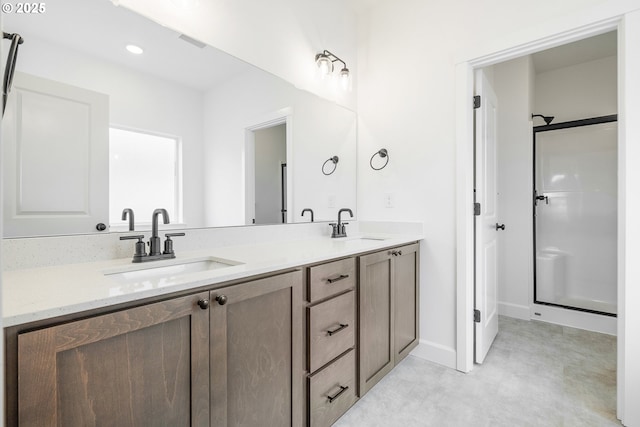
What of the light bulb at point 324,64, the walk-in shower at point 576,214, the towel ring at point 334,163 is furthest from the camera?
the walk-in shower at point 576,214

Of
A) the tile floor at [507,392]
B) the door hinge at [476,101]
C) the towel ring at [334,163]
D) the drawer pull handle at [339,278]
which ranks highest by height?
the door hinge at [476,101]

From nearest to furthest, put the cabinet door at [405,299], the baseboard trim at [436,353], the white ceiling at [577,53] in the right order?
the cabinet door at [405,299], the baseboard trim at [436,353], the white ceiling at [577,53]

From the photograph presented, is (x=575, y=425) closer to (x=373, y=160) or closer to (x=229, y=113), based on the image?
(x=373, y=160)

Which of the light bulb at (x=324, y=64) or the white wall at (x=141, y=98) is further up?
the light bulb at (x=324, y=64)

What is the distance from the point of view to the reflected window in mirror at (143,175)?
4.24 feet

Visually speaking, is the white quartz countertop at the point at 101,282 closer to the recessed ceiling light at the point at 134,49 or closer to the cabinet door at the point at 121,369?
the cabinet door at the point at 121,369

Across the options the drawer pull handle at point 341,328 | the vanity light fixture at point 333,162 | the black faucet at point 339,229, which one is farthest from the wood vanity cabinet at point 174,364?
the vanity light fixture at point 333,162

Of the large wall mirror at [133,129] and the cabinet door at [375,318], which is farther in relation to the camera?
the cabinet door at [375,318]

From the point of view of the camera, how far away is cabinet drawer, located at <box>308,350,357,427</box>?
1.35m

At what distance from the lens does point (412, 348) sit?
213cm

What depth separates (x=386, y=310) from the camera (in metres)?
1.81

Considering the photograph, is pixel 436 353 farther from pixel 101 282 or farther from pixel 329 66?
pixel 329 66

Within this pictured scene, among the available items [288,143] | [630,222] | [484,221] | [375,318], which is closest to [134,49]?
[288,143]

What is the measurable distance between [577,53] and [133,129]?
12.5 feet
